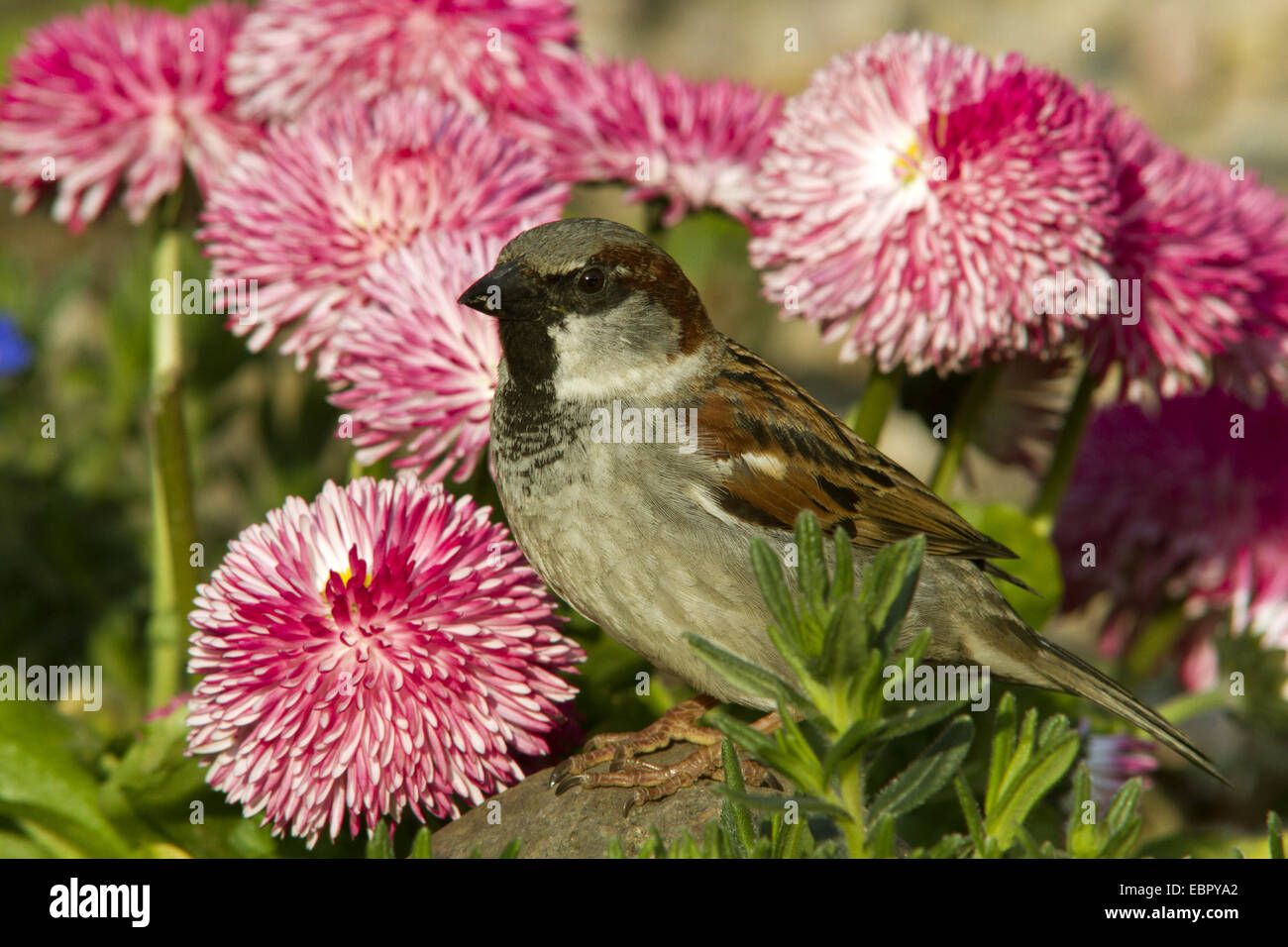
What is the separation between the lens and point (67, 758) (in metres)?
2.31

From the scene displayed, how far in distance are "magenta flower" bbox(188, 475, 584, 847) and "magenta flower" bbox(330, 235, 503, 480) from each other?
238 millimetres

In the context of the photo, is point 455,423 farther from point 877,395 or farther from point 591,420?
point 877,395

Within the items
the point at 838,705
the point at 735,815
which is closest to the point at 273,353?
the point at 735,815

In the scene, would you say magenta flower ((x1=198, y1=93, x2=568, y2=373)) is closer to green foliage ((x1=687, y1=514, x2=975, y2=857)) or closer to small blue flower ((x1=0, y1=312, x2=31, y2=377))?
green foliage ((x1=687, y1=514, x2=975, y2=857))

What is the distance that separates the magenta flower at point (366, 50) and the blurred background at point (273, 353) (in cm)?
41

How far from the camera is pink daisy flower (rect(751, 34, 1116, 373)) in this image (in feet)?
7.22

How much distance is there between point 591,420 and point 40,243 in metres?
4.85

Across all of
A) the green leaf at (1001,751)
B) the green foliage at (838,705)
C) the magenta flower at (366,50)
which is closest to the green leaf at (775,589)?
the green foliage at (838,705)

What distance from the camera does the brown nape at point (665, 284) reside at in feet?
7.31

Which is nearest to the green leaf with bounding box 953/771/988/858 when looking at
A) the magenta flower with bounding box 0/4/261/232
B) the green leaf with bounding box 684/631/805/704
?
the green leaf with bounding box 684/631/805/704

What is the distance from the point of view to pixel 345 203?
230cm

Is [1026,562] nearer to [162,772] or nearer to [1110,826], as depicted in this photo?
[1110,826]

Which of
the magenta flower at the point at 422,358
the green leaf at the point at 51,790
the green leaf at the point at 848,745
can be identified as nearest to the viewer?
the green leaf at the point at 848,745

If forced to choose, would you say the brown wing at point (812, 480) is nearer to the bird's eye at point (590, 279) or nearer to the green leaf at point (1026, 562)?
the bird's eye at point (590, 279)
